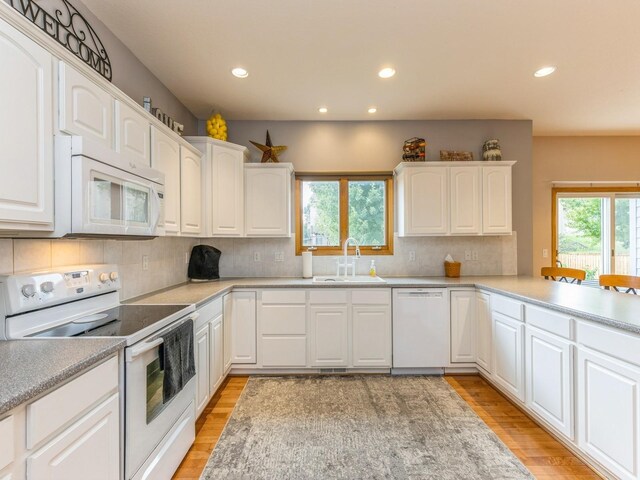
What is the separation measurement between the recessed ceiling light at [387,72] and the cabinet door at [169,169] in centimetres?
174

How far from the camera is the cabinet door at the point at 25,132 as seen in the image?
112cm


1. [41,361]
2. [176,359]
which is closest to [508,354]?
[176,359]

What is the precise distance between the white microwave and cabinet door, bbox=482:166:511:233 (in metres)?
3.03

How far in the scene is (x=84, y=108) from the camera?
1.49 m

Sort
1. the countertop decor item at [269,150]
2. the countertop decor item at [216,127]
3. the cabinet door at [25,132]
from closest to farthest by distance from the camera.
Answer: the cabinet door at [25,132] → the countertop decor item at [216,127] → the countertop decor item at [269,150]

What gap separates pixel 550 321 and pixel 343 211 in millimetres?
2184

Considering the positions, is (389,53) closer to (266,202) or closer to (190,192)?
(266,202)

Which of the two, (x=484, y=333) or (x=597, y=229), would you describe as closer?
(x=484, y=333)

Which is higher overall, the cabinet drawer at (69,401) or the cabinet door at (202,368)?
the cabinet drawer at (69,401)

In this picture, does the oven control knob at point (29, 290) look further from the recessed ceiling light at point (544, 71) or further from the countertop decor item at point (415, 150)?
the recessed ceiling light at point (544, 71)

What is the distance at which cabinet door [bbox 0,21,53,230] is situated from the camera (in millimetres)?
1117

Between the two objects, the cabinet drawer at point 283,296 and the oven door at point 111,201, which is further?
the cabinet drawer at point 283,296

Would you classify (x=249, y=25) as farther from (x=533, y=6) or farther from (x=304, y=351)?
(x=304, y=351)

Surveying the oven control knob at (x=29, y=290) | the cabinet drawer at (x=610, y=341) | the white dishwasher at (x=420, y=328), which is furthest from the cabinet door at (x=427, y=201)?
the oven control knob at (x=29, y=290)
